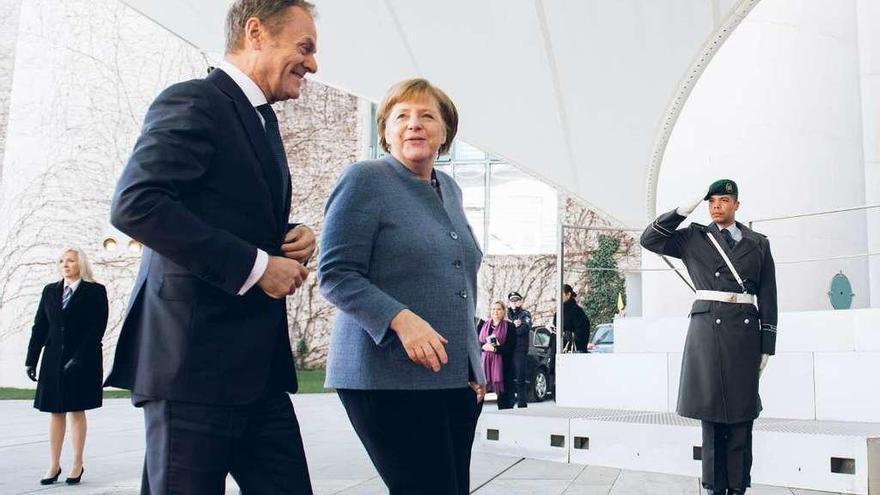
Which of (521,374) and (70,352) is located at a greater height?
(70,352)

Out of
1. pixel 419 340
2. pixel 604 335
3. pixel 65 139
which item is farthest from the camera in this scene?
pixel 65 139

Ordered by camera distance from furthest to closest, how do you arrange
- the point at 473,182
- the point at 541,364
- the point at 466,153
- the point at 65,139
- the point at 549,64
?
the point at 466,153 < the point at 473,182 < the point at 65,139 < the point at 541,364 < the point at 549,64

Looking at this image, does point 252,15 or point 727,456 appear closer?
point 252,15

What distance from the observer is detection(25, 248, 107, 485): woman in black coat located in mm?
5691

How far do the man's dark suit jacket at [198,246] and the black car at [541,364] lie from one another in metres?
12.3

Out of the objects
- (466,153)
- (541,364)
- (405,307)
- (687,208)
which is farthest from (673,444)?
(466,153)

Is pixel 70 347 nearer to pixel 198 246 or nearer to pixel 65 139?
pixel 198 246

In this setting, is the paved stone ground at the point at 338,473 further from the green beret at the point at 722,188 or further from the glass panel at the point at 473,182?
the glass panel at the point at 473,182

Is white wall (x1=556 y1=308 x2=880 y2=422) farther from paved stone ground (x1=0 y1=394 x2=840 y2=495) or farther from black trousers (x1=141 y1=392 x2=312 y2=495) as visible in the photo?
black trousers (x1=141 y1=392 x2=312 y2=495)

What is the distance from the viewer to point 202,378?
1.66 m

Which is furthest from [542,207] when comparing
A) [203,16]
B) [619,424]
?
[619,424]

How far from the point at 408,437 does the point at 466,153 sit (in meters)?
25.0

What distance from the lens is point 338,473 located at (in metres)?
5.91

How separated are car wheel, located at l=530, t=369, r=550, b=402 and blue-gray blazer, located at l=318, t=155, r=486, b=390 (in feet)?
39.3
